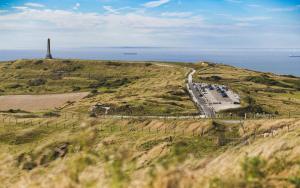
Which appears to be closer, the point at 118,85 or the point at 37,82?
the point at 118,85

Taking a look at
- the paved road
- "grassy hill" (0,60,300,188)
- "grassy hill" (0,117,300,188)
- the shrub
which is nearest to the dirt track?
"grassy hill" (0,60,300,188)

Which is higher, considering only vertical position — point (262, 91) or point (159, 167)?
point (159, 167)

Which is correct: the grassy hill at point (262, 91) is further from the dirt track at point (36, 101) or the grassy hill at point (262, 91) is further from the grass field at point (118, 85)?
the dirt track at point (36, 101)

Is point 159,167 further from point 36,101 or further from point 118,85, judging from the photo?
point 118,85

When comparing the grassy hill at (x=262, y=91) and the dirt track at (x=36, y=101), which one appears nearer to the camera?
the grassy hill at (x=262, y=91)

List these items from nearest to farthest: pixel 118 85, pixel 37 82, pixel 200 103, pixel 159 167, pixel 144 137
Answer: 1. pixel 159 167
2. pixel 144 137
3. pixel 200 103
4. pixel 118 85
5. pixel 37 82

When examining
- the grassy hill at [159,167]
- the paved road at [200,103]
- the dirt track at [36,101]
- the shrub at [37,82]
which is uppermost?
the grassy hill at [159,167]

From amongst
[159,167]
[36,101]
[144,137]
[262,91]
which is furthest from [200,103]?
[159,167]

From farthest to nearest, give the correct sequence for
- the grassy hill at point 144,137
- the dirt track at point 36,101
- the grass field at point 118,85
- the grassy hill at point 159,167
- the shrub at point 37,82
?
the shrub at point 37,82 → the dirt track at point 36,101 → the grass field at point 118,85 → the grassy hill at point 144,137 → the grassy hill at point 159,167

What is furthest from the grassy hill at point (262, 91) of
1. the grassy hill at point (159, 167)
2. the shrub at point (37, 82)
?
the grassy hill at point (159, 167)

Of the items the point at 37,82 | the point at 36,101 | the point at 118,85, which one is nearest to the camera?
the point at 36,101
